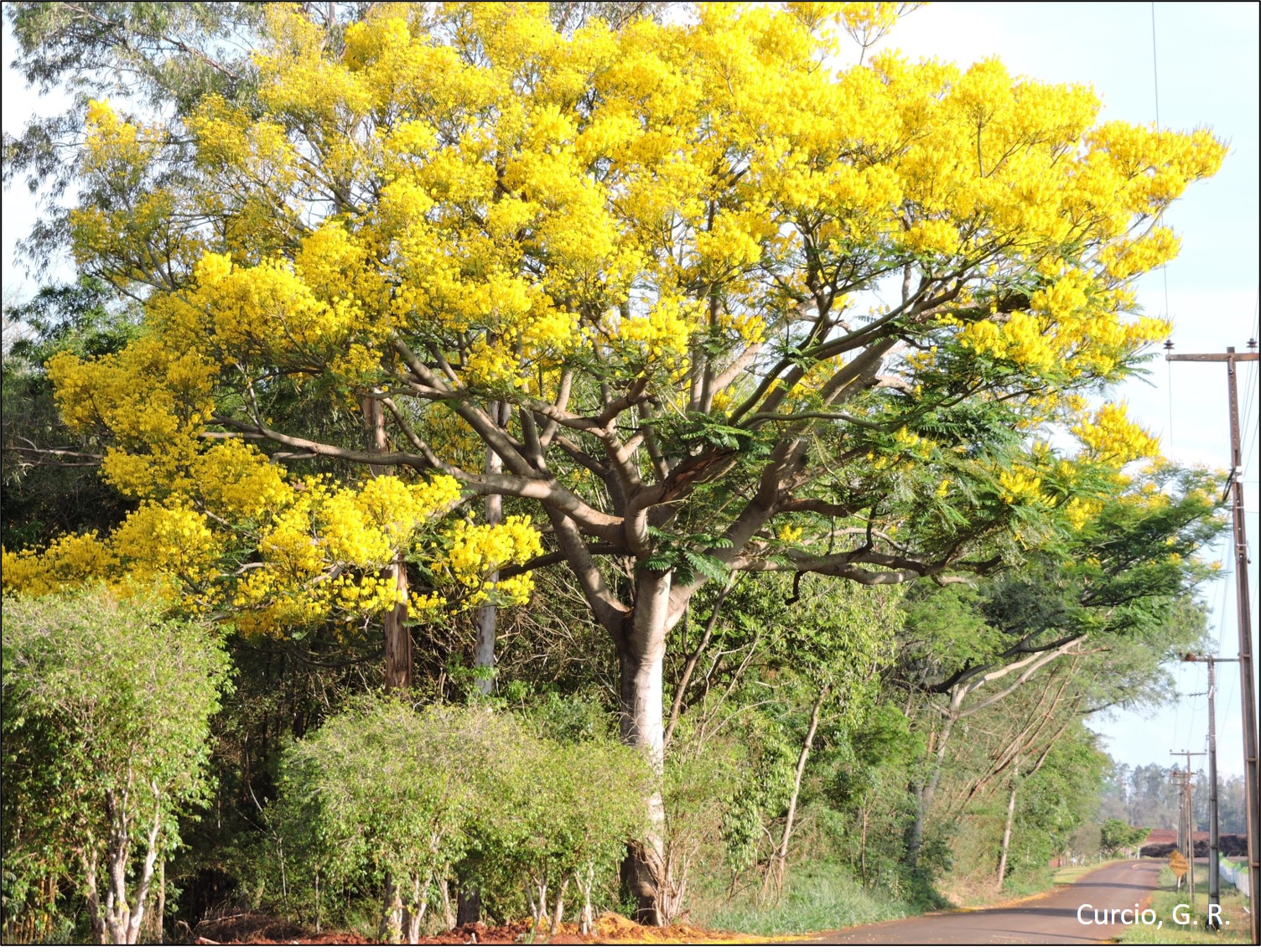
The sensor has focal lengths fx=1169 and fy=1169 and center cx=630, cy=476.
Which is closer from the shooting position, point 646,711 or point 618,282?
point 618,282

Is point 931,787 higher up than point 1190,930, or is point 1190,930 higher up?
point 931,787

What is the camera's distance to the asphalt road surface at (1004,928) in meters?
14.4

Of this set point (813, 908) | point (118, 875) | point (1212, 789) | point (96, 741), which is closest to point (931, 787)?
A: point (1212, 789)

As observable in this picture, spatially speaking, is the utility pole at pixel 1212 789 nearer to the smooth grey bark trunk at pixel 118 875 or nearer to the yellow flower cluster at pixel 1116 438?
the yellow flower cluster at pixel 1116 438

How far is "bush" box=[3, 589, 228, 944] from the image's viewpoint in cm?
784

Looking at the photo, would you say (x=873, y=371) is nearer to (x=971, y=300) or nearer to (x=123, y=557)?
(x=971, y=300)

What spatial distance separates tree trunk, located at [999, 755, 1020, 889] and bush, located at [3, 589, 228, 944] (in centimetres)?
2313

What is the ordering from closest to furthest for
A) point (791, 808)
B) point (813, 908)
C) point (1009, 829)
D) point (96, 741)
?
point (96, 741), point (813, 908), point (791, 808), point (1009, 829)

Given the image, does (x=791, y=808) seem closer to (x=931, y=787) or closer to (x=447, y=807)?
(x=931, y=787)

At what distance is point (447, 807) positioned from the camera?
8.93m

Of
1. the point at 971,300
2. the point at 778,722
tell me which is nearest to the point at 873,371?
the point at 971,300

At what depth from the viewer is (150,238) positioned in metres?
12.2

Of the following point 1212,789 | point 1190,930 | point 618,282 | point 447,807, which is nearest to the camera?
point 447,807

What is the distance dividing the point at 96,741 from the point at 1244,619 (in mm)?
11717
